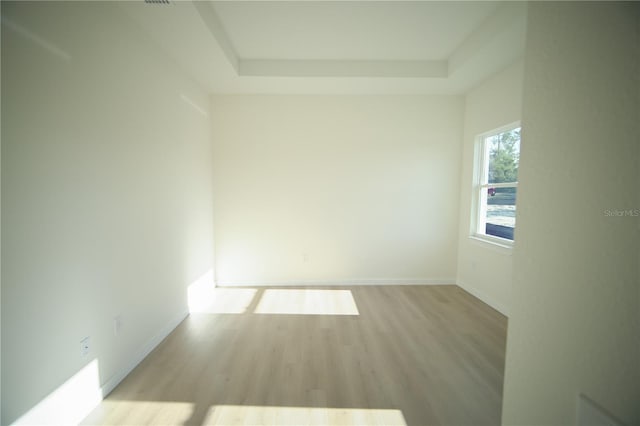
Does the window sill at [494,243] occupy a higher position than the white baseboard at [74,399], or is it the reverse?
the window sill at [494,243]

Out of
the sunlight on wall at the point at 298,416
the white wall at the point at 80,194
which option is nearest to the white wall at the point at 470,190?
the sunlight on wall at the point at 298,416

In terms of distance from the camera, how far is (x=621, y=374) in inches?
18.8

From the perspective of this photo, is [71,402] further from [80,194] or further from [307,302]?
[307,302]

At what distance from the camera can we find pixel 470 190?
3.59 meters

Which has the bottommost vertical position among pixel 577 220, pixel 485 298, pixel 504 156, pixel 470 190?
pixel 485 298

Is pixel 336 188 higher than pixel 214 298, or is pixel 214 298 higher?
pixel 336 188

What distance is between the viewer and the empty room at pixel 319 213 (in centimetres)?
56

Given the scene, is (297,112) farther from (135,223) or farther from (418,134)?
(135,223)

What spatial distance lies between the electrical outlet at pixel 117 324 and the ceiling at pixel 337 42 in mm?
2228

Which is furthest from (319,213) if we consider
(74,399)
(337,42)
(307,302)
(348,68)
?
(74,399)

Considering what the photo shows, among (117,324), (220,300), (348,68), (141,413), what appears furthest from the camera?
(220,300)

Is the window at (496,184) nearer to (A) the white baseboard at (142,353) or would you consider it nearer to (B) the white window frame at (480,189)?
(B) the white window frame at (480,189)

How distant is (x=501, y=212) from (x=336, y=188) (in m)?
2.06

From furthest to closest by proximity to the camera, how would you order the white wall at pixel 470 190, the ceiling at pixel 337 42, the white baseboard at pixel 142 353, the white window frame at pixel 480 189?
the white window frame at pixel 480 189 < the white wall at pixel 470 190 < the ceiling at pixel 337 42 < the white baseboard at pixel 142 353
